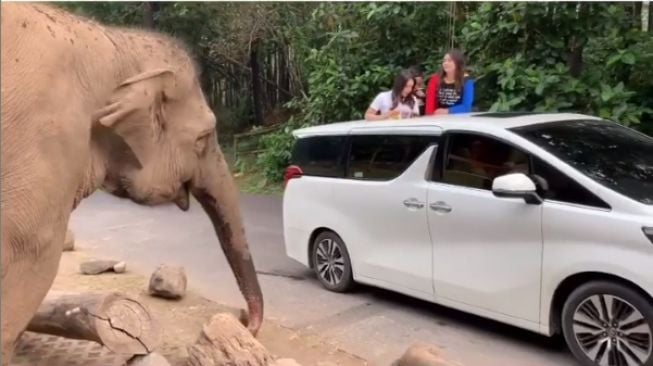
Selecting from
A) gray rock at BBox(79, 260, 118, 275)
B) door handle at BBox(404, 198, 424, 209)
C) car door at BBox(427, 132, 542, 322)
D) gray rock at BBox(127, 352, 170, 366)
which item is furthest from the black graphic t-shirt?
gray rock at BBox(127, 352, 170, 366)

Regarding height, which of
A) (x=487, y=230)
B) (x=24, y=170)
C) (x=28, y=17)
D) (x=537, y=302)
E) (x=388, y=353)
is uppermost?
(x=28, y=17)

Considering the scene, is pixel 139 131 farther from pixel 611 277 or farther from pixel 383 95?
pixel 383 95

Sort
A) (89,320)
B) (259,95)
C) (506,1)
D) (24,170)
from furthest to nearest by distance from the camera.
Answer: (259,95)
(506,1)
(89,320)
(24,170)

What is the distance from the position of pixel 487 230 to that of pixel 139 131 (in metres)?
2.82

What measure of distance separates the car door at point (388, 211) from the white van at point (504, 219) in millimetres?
12

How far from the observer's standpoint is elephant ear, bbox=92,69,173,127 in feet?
11.2

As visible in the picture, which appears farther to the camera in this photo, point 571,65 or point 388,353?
point 571,65

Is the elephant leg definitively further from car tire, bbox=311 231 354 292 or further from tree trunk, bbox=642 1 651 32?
tree trunk, bbox=642 1 651 32

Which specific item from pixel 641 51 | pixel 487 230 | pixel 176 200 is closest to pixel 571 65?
pixel 641 51

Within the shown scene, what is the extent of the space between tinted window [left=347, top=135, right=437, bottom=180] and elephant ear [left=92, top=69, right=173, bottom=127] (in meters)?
2.95

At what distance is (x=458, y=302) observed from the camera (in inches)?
228

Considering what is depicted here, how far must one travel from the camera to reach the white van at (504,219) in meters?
4.82

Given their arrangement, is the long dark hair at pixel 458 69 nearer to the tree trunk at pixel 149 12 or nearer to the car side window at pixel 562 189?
the car side window at pixel 562 189

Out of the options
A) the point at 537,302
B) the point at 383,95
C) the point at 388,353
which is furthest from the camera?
the point at 383,95
